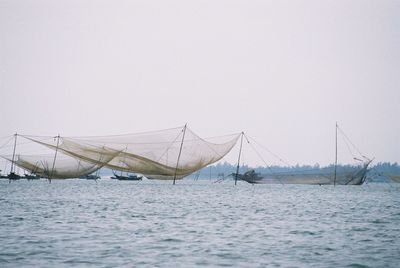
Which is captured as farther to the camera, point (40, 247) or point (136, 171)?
point (136, 171)

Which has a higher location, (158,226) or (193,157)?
(193,157)

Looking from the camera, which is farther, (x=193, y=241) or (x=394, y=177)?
(x=394, y=177)

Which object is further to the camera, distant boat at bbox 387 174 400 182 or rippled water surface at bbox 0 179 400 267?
distant boat at bbox 387 174 400 182

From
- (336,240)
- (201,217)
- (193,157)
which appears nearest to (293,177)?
(193,157)

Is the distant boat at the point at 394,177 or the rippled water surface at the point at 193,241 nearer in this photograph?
the rippled water surface at the point at 193,241

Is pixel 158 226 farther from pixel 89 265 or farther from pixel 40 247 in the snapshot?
pixel 89 265

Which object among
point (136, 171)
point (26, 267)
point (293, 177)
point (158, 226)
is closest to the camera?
point (26, 267)

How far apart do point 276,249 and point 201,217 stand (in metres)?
8.69

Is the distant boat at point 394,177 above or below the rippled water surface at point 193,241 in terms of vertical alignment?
above

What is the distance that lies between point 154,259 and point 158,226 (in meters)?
6.44

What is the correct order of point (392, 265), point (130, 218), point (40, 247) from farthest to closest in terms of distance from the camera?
point (130, 218) < point (40, 247) < point (392, 265)

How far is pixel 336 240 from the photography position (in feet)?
48.5

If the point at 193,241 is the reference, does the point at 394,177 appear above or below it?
above

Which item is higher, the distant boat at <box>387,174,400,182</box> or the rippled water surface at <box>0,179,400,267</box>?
the distant boat at <box>387,174,400,182</box>
